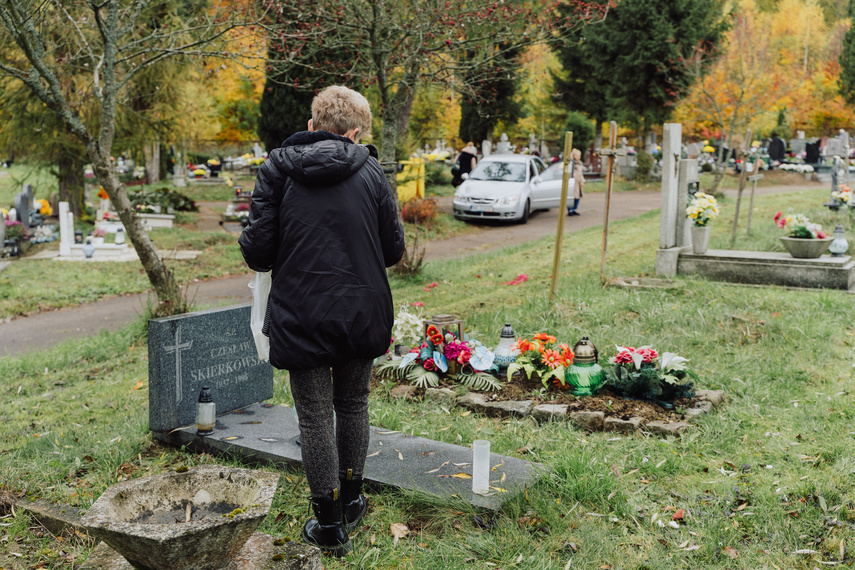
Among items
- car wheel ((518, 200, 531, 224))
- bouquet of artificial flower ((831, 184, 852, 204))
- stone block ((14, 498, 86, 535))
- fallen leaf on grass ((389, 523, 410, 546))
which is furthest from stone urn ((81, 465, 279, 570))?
car wheel ((518, 200, 531, 224))

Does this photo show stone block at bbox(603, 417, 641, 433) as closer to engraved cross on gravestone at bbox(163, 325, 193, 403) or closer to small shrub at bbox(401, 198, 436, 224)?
engraved cross on gravestone at bbox(163, 325, 193, 403)

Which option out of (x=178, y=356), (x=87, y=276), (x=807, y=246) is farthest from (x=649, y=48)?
(x=178, y=356)

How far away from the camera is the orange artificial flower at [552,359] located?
5316 mm

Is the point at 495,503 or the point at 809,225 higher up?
the point at 809,225

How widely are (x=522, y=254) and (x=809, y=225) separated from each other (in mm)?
4254

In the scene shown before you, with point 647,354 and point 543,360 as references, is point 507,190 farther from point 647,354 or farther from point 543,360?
point 647,354

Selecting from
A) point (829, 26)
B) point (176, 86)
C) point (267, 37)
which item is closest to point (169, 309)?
point (267, 37)

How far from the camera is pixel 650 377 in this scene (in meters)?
4.99

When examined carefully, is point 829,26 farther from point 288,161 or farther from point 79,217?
point 288,161

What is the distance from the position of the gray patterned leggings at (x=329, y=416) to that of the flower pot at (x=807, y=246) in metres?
7.42

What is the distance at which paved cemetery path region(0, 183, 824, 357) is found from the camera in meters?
8.47

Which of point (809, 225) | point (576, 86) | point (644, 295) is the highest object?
point (576, 86)

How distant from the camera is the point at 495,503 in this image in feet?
11.5

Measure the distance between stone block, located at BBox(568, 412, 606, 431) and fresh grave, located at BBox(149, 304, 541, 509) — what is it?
867 mm
